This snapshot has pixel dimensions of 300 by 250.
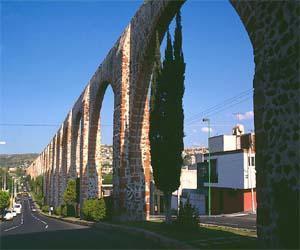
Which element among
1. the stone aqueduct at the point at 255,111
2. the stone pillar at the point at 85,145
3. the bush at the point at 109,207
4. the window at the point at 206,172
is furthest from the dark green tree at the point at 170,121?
the window at the point at 206,172

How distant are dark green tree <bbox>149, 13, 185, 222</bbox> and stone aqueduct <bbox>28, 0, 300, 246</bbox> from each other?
8.68ft

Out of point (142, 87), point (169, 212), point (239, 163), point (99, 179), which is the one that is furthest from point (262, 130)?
point (239, 163)

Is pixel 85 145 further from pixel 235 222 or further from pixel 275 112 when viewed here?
pixel 275 112

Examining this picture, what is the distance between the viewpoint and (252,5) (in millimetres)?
8602

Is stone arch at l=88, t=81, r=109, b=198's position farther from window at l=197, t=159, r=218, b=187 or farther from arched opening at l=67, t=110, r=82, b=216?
window at l=197, t=159, r=218, b=187

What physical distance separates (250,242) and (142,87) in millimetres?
9523

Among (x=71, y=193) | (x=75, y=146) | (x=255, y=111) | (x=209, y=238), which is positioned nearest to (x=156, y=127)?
(x=209, y=238)

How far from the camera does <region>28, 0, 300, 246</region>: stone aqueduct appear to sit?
7.17 meters

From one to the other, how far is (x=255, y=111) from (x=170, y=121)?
3.95m

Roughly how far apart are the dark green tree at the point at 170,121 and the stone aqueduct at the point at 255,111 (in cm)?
265

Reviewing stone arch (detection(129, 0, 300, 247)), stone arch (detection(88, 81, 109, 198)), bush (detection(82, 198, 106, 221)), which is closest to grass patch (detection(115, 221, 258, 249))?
stone arch (detection(129, 0, 300, 247))

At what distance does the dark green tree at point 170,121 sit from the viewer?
1186cm

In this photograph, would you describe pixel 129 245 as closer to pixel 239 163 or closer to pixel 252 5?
pixel 252 5

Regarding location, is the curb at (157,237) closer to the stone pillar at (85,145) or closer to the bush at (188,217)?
the bush at (188,217)
